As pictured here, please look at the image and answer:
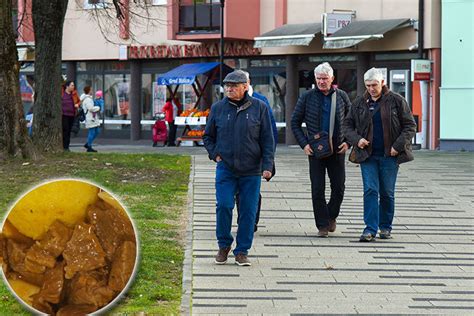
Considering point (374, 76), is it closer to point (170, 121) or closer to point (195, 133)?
point (195, 133)

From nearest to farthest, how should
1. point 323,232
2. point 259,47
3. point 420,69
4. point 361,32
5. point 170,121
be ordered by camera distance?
1. point 323,232
2. point 420,69
3. point 361,32
4. point 259,47
5. point 170,121

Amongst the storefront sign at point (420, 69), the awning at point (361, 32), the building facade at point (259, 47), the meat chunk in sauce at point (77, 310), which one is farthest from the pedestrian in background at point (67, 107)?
the meat chunk in sauce at point (77, 310)

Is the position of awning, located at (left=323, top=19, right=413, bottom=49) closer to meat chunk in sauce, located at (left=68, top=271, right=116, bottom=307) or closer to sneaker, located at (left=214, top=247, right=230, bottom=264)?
sneaker, located at (left=214, top=247, right=230, bottom=264)

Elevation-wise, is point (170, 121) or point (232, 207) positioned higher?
point (232, 207)

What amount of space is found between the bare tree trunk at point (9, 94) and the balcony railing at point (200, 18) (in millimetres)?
19500

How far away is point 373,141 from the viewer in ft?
40.8

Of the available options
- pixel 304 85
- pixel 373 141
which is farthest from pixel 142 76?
pixel 373 141

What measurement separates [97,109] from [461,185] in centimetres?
1306

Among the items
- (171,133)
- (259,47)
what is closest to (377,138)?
(259,47)


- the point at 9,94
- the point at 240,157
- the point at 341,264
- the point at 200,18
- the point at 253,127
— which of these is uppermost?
the point at 200,18

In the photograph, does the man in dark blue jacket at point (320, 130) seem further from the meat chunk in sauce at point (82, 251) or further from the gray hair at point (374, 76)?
the meat chunk in sauce at point (82, 251)

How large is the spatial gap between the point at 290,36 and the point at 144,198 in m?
20.6

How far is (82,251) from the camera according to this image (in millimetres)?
6566

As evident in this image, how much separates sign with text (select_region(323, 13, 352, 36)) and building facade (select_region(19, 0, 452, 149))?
30 millimetres
